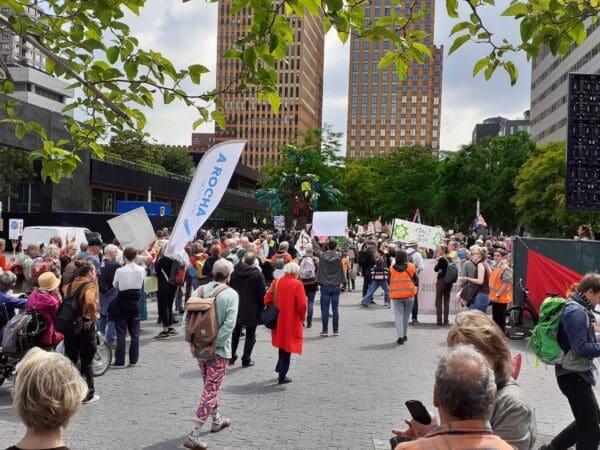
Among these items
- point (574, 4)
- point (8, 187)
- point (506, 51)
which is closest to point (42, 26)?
point (506, 51)

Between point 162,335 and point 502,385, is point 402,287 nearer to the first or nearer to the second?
point 162,335

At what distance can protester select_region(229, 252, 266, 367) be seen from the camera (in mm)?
10672

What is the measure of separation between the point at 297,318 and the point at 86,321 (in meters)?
2.85

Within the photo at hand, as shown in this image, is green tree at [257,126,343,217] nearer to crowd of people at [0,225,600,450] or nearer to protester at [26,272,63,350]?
crowd of people at [0,225,600,450]

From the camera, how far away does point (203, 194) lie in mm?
10789

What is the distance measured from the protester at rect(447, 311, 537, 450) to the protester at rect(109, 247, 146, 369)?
742 centimetres

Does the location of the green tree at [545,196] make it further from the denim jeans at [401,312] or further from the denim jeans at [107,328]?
the denim jeans at [107,328]

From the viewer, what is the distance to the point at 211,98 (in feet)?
20.3

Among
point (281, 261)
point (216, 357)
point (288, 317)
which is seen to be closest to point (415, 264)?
point (281, 261)

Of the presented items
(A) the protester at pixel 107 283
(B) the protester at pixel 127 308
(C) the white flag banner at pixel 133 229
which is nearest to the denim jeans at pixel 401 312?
(B) the protester at pixel 127 308

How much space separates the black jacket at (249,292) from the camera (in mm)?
10680

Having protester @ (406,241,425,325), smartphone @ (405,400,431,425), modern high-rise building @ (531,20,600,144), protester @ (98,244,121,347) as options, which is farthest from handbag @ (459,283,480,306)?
modern high-rise building @ (531,20,600,144)

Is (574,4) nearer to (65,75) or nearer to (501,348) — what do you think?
(501,348)

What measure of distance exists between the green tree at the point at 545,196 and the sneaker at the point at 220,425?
4720 centimetres
